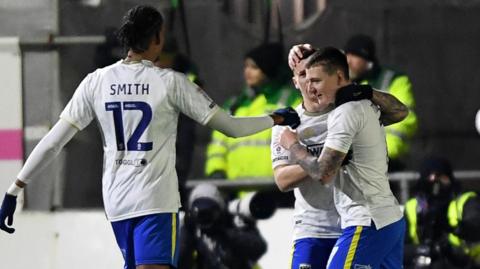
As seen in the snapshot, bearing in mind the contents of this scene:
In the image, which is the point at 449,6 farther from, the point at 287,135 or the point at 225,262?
the point at 287,135

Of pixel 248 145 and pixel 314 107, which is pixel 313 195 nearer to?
pixel 314 107

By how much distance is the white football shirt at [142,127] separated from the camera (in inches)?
261

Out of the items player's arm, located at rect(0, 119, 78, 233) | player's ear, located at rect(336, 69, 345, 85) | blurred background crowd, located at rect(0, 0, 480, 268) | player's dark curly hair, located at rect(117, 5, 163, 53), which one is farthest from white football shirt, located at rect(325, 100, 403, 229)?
blurred background crowd, located at rect(0, 0, 480, 268)

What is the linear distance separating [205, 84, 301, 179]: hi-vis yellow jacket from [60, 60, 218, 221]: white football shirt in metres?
2.44

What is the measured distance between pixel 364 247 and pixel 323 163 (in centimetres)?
39

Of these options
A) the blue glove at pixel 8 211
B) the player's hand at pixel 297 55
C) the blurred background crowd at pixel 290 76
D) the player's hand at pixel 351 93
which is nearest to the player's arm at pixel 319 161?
the player's hand at pixel 351 93

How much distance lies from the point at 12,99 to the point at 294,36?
177 cm

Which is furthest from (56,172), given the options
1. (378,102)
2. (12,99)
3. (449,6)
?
(378,102)

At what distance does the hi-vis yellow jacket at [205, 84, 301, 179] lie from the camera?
9.13 meters

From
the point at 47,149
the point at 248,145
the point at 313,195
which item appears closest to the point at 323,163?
the point at 313,195

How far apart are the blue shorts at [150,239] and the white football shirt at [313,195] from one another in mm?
653

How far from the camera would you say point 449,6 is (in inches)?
357

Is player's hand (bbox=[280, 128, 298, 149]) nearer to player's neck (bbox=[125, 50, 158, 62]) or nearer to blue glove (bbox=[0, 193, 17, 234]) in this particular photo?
player's neck (bbox=[125, 50, 158, 62])

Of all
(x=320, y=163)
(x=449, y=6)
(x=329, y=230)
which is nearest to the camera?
(x=320, y=163)
